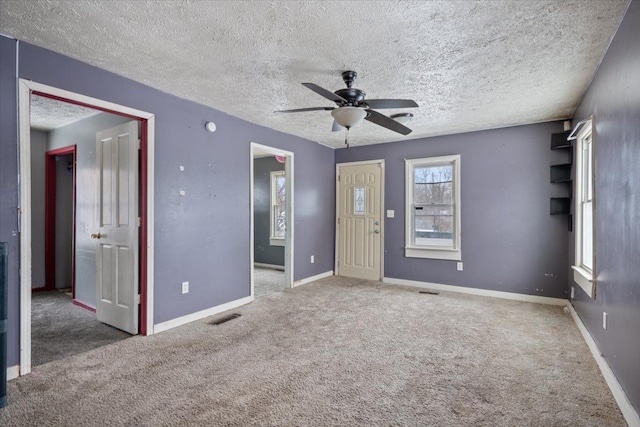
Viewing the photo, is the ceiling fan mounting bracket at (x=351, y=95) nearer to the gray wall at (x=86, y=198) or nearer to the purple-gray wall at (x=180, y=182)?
the purple-gray wall at (x=180, y=182)

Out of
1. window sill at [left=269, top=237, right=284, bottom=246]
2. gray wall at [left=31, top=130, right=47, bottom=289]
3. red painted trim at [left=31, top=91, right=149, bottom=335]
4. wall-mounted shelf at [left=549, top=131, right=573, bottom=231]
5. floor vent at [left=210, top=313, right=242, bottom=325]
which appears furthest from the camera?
window sill at [left=269, top=237, right=284, bottom=246]

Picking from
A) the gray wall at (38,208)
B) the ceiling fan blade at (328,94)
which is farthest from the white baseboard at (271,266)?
the ceiling fan blade at (328,94)

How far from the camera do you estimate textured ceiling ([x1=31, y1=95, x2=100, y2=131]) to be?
3.71 m

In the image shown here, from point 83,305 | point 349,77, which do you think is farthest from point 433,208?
point 83,305

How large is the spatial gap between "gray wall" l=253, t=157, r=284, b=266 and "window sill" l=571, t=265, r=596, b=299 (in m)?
5.14

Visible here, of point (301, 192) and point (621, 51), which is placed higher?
point (621, 51)

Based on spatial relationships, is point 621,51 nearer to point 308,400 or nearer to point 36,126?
point 308,400

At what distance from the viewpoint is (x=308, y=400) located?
7.08 ft

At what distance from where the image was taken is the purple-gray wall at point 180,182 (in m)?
2.37

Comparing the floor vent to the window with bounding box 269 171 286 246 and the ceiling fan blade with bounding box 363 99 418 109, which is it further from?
the window with bounding box 269 171 286 246

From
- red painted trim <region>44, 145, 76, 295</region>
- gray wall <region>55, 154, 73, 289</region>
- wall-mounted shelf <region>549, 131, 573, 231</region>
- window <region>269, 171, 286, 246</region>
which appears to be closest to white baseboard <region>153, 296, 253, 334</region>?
window <region>269, 171, 286, 246</region>

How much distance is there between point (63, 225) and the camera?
5.21 meters

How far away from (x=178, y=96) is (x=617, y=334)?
4.32m

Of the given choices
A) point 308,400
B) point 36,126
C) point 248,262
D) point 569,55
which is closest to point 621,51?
point 569,55
